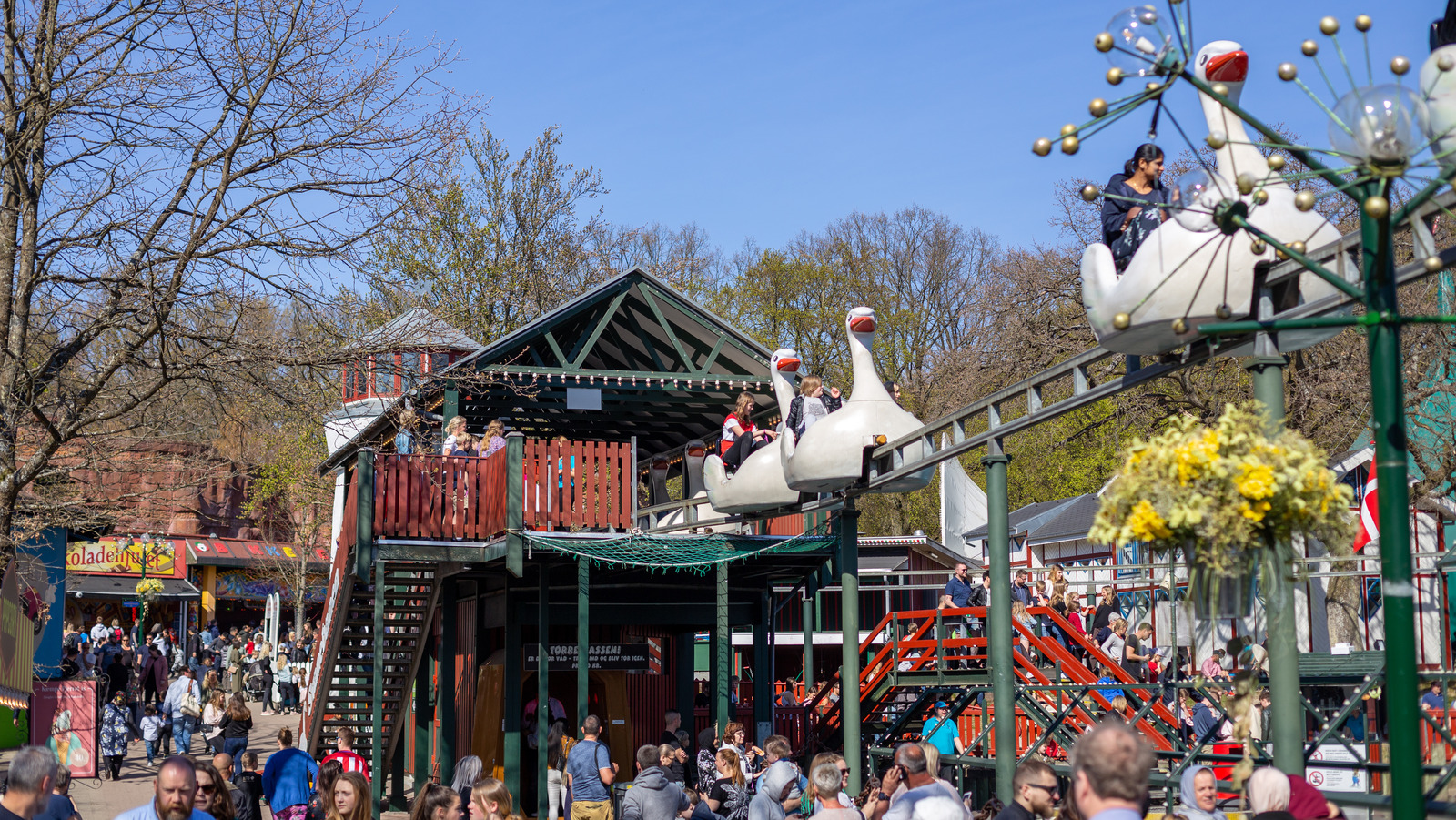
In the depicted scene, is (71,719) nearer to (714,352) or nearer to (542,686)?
(542,686)

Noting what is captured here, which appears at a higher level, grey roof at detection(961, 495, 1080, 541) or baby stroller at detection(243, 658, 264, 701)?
grey roof at detection(961, 495, 1080, 541)

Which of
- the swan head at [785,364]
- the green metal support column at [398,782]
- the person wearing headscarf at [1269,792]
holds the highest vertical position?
the swan head at [785,364]

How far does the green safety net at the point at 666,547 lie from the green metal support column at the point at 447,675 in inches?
138

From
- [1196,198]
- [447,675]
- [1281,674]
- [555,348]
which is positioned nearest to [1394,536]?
[1196,198]

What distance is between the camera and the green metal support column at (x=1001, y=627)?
1066 centimetres

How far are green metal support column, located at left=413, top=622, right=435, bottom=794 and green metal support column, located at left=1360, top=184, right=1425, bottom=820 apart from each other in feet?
48.7

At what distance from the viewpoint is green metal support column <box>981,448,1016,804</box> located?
10656mm

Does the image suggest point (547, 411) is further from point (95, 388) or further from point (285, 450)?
point (285, 450)

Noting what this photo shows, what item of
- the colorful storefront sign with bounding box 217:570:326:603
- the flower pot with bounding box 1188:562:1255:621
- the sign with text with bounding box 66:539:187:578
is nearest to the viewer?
the flower pot with bounding box 1188:562:1255:621

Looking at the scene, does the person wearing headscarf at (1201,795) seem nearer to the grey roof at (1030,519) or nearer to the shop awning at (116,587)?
the grey roof at (1030,519)

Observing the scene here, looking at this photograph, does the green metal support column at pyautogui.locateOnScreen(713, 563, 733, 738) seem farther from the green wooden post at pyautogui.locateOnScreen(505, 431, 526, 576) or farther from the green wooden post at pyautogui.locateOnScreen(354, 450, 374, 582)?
the green wooden post at pyautogui.locateOnScreen(354, 450, 374, 582)

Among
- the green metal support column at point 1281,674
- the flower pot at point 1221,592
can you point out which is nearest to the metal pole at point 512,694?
the green metal support column at point 1281,674

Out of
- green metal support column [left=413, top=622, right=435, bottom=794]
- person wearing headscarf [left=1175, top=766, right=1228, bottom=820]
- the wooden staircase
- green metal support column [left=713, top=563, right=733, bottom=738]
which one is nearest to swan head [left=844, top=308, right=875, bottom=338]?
green metal support column [left=713, top=563, right=733, bottom=738]

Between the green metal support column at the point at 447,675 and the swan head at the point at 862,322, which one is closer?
the swan head at the point at 862,322
